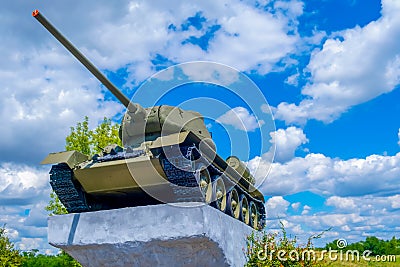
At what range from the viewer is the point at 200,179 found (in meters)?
10.6

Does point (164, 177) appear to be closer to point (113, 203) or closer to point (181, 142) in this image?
point (181, 142)

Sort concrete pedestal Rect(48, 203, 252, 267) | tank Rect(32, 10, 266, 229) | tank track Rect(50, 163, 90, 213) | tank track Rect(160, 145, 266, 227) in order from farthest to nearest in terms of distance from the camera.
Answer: tank track Rect(50, 163, 90, 213), tank Rect(32, 10, 266, 229), tank track Rect(160, 145, 266, 227), concrete pedestal Rect(48, 203, 252, 267)

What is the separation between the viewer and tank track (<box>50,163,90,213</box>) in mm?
10773

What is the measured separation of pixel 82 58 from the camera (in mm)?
10594

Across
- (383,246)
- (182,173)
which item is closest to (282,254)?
(182,173)

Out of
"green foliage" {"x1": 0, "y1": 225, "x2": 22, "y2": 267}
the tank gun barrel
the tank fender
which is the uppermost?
the tank gun barrel

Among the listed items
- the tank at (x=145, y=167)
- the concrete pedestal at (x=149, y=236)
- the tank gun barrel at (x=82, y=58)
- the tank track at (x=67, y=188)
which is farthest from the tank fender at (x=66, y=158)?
the tank gun barrel at (x=82, y=58)

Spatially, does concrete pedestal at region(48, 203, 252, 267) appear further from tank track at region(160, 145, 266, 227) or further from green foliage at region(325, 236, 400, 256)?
green foliage at region(325, 236, 400, 256)

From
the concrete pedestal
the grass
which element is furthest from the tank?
the grass

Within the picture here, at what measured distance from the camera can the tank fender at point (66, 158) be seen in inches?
417

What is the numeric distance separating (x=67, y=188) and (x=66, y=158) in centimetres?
78

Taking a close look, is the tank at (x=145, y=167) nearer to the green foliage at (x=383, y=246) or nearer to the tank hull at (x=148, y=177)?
the tank hull at (x=148, y=177)

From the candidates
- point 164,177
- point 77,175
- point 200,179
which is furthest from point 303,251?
point 77,175

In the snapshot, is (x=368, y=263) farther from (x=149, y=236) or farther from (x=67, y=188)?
(x=67, y=188)
